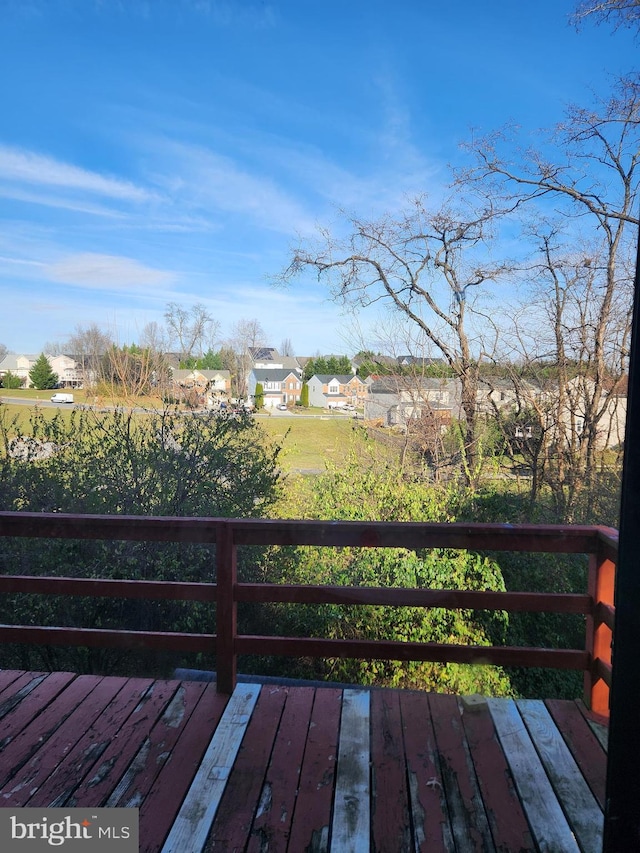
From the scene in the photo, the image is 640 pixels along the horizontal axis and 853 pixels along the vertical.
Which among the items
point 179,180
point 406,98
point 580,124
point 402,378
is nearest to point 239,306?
point 179,180

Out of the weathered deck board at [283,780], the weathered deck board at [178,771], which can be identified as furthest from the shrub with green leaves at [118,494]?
the weathered deck board at [283,780]

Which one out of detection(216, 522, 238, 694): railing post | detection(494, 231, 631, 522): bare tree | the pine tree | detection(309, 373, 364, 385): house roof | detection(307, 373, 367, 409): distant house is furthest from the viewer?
detection(309, 373, 364, 385): house roof

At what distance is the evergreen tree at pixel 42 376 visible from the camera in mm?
4430

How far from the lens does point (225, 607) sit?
2033 millimetres

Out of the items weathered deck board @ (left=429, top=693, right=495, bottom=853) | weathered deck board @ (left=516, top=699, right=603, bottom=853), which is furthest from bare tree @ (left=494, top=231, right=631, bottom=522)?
weathered deck board @ (left=429, top=693, right=495, bottom=853)

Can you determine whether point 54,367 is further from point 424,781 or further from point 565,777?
point 565,777

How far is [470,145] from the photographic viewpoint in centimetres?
573

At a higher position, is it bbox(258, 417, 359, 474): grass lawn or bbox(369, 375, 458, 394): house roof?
bbox(369, 375, 458, 394): house roof

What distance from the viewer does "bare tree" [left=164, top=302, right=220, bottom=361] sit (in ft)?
16.3

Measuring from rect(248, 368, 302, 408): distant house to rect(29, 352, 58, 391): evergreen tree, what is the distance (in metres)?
1.64

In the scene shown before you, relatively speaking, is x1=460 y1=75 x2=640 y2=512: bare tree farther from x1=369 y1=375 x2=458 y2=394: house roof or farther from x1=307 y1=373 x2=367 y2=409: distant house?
x1=307 y1=373 x2=367 y2=409: distant house

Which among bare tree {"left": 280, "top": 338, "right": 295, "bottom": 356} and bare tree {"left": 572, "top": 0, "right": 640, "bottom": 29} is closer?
bare tree {"left": 572, "top": 0, "right": 640, "bottom": 29}

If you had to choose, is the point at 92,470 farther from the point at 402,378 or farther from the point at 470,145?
the point at 470,145

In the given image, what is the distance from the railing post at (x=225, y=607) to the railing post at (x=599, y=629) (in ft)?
4.31
